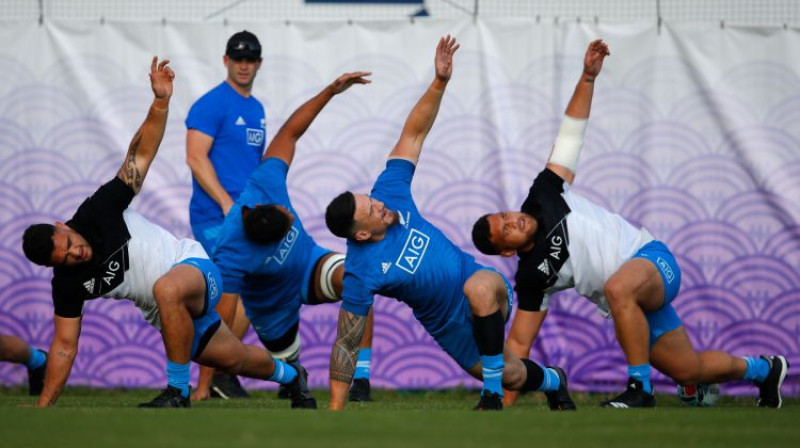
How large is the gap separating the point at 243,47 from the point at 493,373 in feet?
10.5

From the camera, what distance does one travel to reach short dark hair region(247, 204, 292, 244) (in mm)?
7750

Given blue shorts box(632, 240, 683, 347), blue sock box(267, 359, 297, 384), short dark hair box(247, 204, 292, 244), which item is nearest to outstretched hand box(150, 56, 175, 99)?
short dark hair box(247, 204, 292, 244)

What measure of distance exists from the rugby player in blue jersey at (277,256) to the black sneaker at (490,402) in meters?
1.49

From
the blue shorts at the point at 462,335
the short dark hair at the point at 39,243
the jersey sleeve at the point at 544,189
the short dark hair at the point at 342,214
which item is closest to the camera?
the short dark hair at the point at 39,243

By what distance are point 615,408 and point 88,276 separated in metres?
2.96

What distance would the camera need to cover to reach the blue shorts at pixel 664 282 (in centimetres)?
770

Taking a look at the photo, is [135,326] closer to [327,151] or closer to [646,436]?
[327,151]

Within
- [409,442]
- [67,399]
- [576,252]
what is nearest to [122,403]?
[67,399]

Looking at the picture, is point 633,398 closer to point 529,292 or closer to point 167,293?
point 529,292

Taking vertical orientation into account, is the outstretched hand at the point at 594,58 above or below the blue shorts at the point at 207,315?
above

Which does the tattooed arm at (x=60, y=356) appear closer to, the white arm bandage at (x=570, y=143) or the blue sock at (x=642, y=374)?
the white arm bandage at (x=570, y=143)

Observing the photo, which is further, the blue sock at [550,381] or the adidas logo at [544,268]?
the adidas logo at [544,268]

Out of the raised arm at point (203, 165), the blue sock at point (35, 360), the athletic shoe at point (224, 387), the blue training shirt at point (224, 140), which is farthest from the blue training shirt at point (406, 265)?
the blue sock at point (35, 360)

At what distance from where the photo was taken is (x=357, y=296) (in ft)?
23.0
